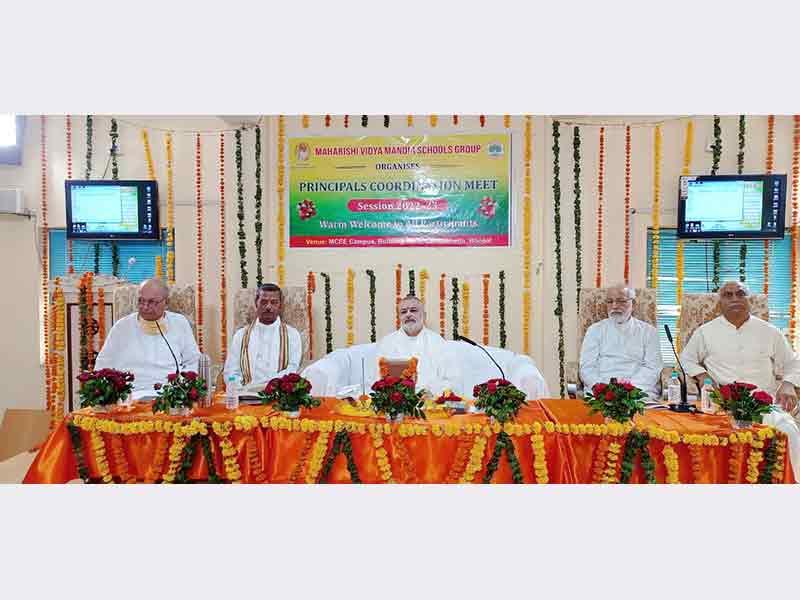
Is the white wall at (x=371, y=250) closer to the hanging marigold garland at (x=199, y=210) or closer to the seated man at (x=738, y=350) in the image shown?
the hanging marigold garland at (x=199, y=210)

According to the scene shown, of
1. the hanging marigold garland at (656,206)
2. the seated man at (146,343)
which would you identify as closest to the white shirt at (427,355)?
the seated man at (146,343)

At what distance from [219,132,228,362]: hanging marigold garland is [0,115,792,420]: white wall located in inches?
1.9

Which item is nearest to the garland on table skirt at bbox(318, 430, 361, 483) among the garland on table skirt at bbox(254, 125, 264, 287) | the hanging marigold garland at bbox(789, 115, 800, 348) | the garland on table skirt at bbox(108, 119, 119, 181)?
the garland on table skirt at bbox(254, 125, 264, 287)

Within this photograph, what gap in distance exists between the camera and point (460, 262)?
214 inches

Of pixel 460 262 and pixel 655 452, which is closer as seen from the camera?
pixel 655 452

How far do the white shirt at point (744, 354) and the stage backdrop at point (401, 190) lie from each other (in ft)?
6.39

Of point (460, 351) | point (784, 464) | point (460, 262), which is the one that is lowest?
point (784, 464)

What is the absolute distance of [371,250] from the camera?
5484 millimetres

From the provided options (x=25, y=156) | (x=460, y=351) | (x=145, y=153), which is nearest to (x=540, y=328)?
(x=460, y=351)

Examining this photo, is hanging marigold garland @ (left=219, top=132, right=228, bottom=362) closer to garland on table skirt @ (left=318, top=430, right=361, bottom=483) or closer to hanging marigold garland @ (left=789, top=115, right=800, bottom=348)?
garland on table skirt @ (left=318, top=430, right=361, bottom=483)

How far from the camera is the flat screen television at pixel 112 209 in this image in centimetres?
534

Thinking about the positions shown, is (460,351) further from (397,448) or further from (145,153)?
(145,153)

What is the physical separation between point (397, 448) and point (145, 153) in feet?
14.3

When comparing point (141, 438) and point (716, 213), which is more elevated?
point (716, 213)
